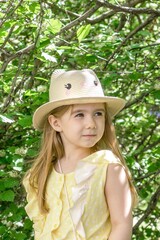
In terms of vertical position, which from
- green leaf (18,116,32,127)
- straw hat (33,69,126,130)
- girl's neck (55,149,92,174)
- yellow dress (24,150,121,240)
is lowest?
yellow dress (24,150,121,240)

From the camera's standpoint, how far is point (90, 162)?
285 centimetres

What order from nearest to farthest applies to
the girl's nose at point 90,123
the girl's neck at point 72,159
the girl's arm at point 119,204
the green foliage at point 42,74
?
the girl's arm at point 119,204
the girl's nose at point 90,123
the girl's neck at point 72,159
the green foliage at point 42,74

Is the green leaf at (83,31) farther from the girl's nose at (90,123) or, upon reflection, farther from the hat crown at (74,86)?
the girl's nose at (90,123)

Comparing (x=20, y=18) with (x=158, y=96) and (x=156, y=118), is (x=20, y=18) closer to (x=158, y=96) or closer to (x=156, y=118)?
(x=158, y=96)

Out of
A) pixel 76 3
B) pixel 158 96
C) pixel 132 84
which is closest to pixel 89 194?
pixel 158 96

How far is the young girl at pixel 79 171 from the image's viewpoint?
9.09 ft

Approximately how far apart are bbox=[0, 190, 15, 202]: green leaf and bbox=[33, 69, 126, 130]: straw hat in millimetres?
840

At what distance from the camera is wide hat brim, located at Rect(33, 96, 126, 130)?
2.87 m

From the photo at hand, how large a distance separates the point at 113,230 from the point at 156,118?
294cm

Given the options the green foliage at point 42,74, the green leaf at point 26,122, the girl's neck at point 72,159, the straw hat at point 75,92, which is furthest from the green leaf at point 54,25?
the girl's neck at point 72,159

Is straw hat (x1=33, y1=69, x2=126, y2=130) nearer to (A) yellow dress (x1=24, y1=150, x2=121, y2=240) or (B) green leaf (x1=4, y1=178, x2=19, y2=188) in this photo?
(A) yellow dress (x1=24, y1=150, x2=121, y2=240)

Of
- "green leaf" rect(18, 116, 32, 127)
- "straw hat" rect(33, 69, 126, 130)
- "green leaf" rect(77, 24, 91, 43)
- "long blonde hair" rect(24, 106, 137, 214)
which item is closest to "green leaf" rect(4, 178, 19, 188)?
"green leaf" rect(18, 116, 32, 127)

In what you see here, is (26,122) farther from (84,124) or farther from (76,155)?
(84,124)

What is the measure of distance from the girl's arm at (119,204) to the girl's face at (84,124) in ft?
0.57
